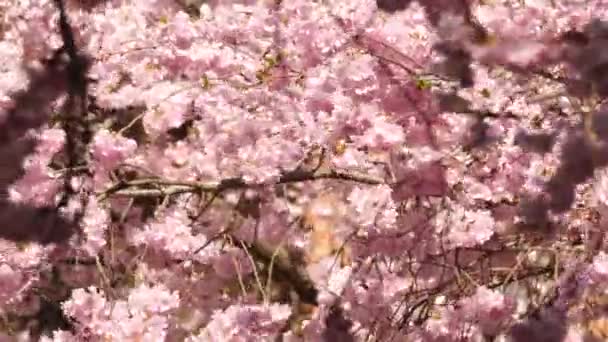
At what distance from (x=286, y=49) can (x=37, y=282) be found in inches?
51.9

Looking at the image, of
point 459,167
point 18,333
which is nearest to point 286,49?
point 459,167

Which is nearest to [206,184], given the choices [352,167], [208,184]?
[208,184]

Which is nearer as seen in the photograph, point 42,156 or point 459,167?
point 459,167

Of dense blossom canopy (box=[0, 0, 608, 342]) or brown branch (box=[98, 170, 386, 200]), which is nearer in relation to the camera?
dense blossom canopy (box=[0, 0, 608, 342])

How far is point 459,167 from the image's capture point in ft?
10.9

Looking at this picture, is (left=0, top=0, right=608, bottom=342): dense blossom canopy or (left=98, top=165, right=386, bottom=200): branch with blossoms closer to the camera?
(left=0, top=0, right=608, bottom=342): dense blossom canopy

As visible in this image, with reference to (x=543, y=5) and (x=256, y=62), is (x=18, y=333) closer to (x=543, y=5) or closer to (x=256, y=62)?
(x=256, y=62)

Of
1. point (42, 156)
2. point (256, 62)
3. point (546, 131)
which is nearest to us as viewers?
point (546, 131)

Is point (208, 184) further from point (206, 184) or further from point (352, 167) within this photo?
point (352, 167)

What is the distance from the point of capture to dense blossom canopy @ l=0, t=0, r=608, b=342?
3.17m

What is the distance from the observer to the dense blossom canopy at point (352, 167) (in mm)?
3174

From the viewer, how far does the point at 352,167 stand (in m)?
3.45

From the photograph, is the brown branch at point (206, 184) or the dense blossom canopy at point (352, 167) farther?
the brown branch at point (206, 184)

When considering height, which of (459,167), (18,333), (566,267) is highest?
(459,167)
